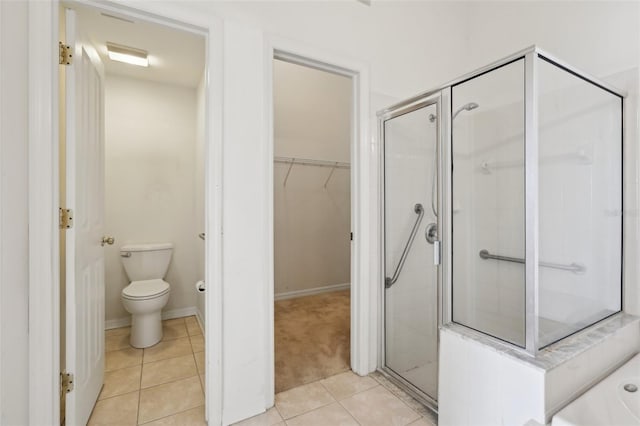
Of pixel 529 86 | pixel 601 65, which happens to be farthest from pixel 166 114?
pixel 601 65

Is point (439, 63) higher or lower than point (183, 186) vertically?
higher

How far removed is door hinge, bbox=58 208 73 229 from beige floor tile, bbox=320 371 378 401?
66.1 inches

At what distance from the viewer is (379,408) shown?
1.67 meters

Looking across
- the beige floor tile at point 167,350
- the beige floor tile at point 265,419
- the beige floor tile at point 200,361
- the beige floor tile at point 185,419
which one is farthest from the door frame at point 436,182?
the beige floor tile at point 167,350

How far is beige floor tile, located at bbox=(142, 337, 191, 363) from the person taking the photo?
7.32 ft

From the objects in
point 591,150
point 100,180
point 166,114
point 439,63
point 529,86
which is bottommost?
point 100,180

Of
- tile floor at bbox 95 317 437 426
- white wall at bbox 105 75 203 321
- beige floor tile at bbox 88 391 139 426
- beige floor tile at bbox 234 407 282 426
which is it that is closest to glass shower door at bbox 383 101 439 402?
tile floor at bbox 95 317 437 426

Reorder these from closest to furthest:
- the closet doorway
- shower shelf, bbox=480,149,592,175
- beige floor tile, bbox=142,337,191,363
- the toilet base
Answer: shower shelf, bbox=480,149,592,175 < beige floor tile, bbox=142,337,191,363 < the toilet base < the closet doorway

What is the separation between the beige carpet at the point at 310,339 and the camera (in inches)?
80.2

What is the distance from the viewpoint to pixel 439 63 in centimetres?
237

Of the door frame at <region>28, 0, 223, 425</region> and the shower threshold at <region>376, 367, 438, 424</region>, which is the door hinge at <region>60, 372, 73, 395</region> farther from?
the shower threshold at <region>376, 367, 438, 424</region>

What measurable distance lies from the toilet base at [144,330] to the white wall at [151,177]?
21.0 inches

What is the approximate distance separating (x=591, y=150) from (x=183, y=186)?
325 cm

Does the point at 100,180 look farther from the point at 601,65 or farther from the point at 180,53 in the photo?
the point at 601,65
